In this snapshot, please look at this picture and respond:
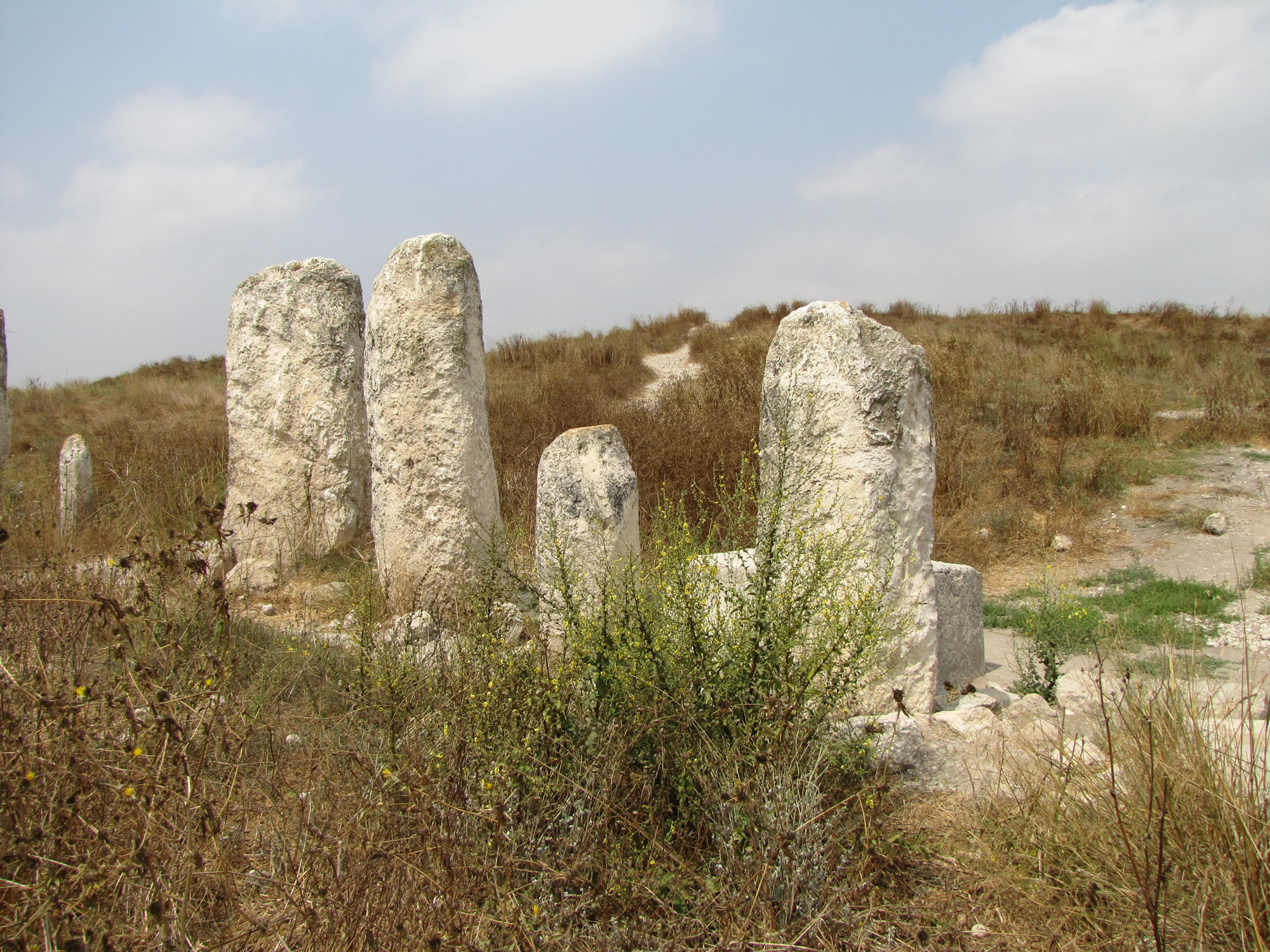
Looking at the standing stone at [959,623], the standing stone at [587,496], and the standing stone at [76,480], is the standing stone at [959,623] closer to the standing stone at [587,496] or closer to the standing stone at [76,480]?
Answer: the standing stone at [587,496]

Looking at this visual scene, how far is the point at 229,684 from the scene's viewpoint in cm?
385

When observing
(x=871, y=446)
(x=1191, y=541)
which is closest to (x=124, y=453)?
(x=871, y=446)

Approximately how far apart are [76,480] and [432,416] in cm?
558

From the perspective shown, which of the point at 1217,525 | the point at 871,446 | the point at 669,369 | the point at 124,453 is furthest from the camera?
the point at 669,369

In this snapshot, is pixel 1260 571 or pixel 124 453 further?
pixel 124 453

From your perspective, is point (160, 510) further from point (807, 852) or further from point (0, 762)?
point (807, 852)

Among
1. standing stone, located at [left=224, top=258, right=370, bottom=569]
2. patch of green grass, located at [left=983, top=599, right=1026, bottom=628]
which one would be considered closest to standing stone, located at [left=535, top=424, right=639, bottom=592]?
standing stone, located at [left=224, top=258, right=370, bottom=569]

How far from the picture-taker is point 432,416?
5.88 m

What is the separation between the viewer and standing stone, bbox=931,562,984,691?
16.2 feet

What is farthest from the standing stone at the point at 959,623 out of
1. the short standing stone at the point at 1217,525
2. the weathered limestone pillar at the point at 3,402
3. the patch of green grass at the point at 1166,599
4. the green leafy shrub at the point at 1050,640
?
the weathered limestone pillar at the point at 3,402

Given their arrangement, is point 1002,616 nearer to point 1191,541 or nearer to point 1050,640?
point 1050,640

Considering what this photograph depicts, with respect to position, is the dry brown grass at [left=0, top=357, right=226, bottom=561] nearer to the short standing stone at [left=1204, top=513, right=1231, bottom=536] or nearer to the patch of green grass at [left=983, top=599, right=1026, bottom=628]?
the patch of green grass at [left=983, top=599, right=1026, bottom=628]

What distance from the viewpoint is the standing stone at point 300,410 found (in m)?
7.06

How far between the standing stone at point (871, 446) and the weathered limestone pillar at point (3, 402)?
6255 mm
